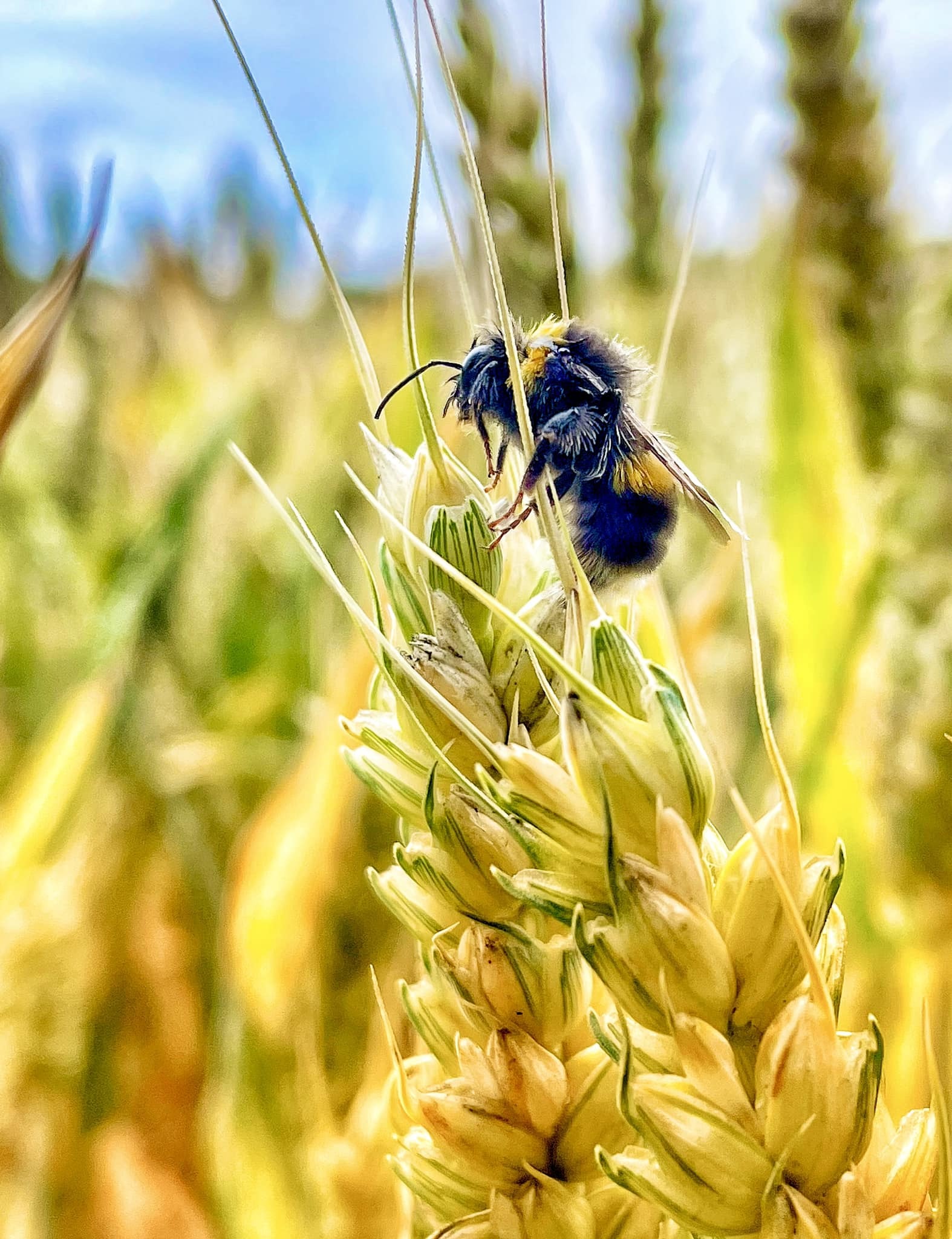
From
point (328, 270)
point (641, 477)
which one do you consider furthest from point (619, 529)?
point (328, 270)

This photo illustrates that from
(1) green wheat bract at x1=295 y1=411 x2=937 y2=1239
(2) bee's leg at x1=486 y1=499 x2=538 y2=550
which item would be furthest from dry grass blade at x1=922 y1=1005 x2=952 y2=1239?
(2) bee's leg at x1=486 y1=499 x2=538 y2=550

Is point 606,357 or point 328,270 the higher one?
point 606,357

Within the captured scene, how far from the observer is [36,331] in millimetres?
278

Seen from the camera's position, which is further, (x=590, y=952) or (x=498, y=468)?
(x=498, y=468)

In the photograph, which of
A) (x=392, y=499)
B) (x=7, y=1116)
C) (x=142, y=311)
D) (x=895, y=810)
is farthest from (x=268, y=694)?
(x=142, y=311)

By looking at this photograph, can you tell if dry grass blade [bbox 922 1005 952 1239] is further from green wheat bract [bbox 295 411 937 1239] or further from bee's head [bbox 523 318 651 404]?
bee's head [bbox 523 318 651 404]

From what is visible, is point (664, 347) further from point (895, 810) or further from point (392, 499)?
point (895, 810)

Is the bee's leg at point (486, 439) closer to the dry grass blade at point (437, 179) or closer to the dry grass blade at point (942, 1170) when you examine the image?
the dry grass blade at point (437, 179)

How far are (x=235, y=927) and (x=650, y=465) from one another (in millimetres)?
287

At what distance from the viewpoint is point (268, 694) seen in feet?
2.71

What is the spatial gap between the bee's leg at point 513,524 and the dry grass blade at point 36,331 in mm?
125

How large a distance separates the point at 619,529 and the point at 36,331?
17 centimetres

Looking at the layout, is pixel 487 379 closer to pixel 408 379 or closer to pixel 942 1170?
pixel 408 379

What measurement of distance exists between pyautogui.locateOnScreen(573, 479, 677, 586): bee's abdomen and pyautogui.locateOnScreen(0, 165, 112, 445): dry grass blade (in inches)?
6.0
